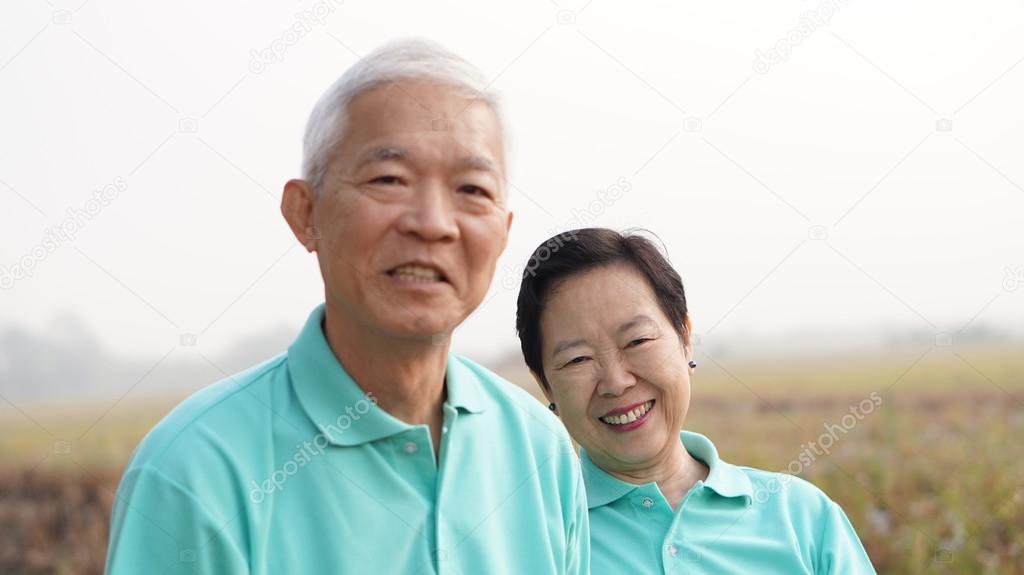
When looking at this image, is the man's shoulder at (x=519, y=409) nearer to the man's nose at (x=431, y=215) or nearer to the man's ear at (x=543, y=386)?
the man's ear at (x=543, y=386)

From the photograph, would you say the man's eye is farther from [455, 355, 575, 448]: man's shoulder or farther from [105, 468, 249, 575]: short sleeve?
[105, 468, 249, 575]: short sleeve

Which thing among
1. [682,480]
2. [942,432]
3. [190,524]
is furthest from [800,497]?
[942,432]

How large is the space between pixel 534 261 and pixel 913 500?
13.1ft

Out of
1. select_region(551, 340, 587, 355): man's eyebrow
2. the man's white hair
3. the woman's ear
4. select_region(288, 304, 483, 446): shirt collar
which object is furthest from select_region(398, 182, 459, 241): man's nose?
the woman's ear

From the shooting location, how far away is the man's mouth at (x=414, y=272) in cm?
180

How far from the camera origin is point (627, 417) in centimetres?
258

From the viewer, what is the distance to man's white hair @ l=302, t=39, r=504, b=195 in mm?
1867

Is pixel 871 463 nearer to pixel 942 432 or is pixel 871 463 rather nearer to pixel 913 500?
pixel 913 500

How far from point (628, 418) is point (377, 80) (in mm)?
1206

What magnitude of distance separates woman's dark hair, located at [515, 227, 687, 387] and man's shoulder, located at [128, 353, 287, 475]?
2.80ft

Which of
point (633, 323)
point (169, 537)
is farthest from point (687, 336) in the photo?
point (169, 537)

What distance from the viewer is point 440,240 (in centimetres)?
181

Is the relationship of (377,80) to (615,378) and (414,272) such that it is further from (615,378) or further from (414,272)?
(615,378)

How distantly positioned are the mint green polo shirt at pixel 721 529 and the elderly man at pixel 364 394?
0.58 meters
